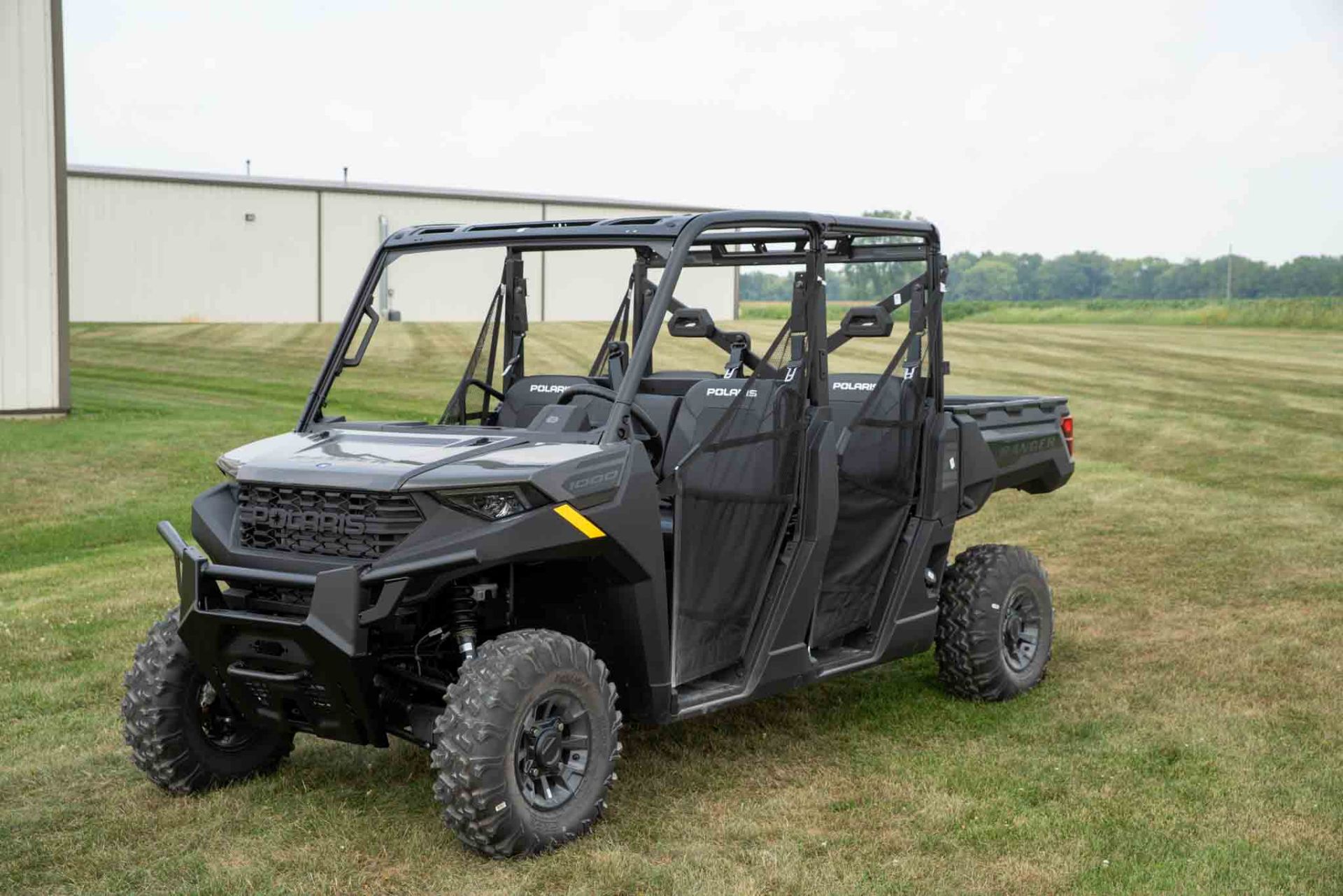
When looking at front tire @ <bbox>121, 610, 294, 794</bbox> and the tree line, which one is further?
the tree line

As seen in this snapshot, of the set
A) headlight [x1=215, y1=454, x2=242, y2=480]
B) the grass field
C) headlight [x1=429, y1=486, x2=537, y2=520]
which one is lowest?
the grass field

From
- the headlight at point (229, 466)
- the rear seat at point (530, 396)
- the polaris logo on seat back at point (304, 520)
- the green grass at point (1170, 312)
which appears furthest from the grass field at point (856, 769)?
the green grass at point (1170, 312)

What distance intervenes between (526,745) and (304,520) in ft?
3.31

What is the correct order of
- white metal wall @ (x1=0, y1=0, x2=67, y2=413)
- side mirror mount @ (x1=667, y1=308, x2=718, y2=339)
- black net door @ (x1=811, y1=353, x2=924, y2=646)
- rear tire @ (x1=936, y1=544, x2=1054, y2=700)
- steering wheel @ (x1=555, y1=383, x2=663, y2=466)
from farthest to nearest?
white metal wall @ (x1=0, y1=0, x2=67, y2=413), rear tire @ (x1=936, y1=544, x2=1054, y2=700), black net door @ (x1=811, y1=353, x2=924, y2=646), side mirror mount @ (x1=667, y1=308, x2=718, y2=339), steering wheel @ (x1=555, y1=383, x2=663, y2=466)

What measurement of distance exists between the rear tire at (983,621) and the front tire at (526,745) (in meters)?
2.24

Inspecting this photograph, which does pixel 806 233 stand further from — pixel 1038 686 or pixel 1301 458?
pixel 1301 458

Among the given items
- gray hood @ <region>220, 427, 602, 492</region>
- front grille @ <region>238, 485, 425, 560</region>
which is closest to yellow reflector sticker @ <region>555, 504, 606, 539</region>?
gray hood @ <region>220, 427, 602, 492</region>

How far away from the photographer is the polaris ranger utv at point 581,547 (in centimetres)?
473

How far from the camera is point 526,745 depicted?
16.0ft

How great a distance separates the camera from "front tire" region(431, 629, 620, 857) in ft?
15.3

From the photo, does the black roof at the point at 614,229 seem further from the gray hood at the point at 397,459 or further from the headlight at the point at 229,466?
the headlight at the point at 229,466

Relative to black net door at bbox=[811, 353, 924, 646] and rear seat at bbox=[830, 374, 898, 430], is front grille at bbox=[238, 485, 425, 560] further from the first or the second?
rear seat at bbox=[830, 374, 898, 430]

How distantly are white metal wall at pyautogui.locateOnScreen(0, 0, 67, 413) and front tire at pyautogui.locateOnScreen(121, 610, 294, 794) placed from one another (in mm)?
13535

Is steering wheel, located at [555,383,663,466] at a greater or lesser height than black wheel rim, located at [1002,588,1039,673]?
greater
